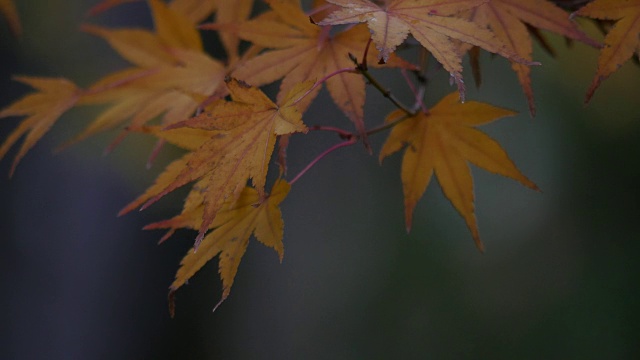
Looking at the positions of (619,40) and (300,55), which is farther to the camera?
(300,55)

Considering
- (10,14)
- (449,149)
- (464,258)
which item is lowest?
(464,258)

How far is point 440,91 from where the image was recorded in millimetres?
3852

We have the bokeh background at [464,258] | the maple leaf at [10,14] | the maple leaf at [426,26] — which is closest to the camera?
the maple leaf at [426,26]

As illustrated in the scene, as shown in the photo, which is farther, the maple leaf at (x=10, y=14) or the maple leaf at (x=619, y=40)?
the maple leaf at (x=10, y=14)

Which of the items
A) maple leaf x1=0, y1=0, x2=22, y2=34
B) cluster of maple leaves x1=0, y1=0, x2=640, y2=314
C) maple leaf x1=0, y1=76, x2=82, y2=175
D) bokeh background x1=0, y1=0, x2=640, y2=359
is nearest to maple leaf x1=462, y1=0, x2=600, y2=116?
cluster of maple leaves x1=0, y1=0, x2=640, y2=314

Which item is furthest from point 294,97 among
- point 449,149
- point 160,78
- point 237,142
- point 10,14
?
point 10,14

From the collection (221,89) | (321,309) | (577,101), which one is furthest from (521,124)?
(221,89)

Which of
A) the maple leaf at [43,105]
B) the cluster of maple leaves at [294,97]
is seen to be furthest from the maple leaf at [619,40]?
the maple leaf at [43,105]

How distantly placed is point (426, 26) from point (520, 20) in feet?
0.46

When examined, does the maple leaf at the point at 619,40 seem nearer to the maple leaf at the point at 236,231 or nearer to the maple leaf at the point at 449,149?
the maple leaf at the point at 449,149

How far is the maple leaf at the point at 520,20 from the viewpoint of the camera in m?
0.62

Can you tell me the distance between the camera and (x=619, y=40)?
559mm

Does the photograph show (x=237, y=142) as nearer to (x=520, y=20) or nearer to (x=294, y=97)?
(x=294, y=97)

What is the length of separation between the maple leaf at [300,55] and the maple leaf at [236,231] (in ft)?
0.33
